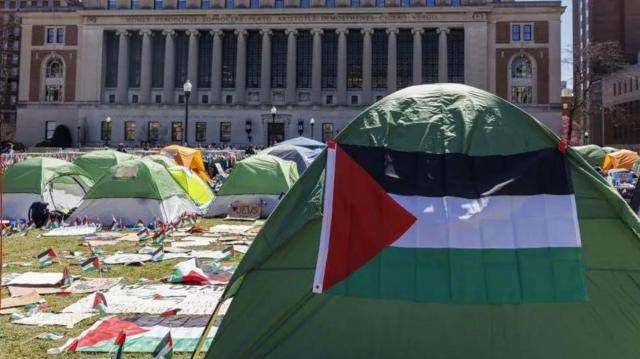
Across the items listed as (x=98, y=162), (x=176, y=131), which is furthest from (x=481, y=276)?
(x=176, y=131)

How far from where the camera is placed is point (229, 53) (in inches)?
2645

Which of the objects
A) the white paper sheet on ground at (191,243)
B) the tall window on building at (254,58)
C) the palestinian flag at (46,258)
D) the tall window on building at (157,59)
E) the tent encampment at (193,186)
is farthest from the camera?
the tall window on building at (157,59)

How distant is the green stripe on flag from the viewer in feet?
14.0

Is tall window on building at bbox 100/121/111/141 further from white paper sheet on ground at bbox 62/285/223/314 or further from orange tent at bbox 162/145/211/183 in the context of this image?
white paper sheet on ground at bbox 62/285/223/314

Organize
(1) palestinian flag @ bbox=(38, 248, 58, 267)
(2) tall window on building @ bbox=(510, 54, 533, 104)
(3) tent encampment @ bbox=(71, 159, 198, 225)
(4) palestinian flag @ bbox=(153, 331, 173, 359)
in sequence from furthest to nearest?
(2) tall window on building @ bbox=(510, 54, 533, 104), (3) tent encampment @ bbox=(71, 159, 198, 225), (1) palestinian flag @ bbox=(38, 248, 58, 267), (4) palestinian flag @ bbox=(153, 331, 173, 359)

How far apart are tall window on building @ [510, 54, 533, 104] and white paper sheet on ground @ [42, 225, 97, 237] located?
189ft

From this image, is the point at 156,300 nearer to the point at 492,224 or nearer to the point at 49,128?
the point at 492,224

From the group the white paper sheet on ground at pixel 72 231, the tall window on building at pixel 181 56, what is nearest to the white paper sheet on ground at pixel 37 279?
the white paper sheet on ground at pixel 72 231

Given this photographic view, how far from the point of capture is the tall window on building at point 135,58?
2653 inches

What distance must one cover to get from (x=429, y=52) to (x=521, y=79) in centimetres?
A: 1142

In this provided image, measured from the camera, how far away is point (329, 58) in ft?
217

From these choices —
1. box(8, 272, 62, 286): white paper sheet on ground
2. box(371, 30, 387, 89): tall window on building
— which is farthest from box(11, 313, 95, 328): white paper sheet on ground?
box(371, 30, 387, 89): tall window on building

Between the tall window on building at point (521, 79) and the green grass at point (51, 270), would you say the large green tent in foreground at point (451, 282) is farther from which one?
the tall window on building at point (521, 79)

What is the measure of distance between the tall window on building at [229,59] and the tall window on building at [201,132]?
5.91 metres
